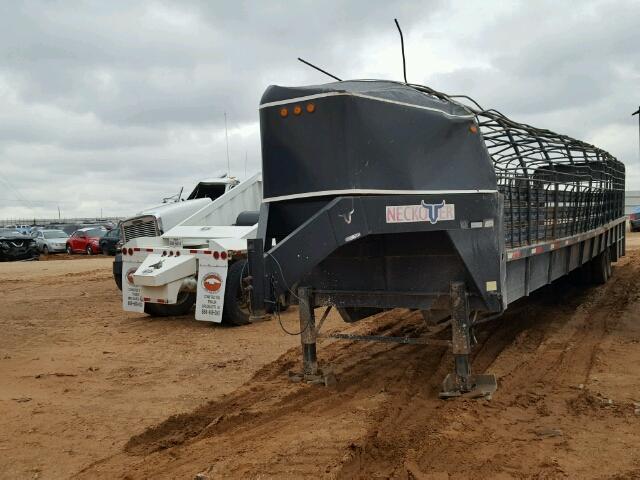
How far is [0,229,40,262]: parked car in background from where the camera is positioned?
27453 mm

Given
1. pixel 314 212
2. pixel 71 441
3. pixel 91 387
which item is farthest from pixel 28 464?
pixel 314 212

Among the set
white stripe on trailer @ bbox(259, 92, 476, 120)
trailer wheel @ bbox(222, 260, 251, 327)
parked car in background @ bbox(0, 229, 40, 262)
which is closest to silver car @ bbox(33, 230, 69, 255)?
parked car in background @ bbox(0, 229, 40, 262)

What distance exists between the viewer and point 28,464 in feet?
15.0

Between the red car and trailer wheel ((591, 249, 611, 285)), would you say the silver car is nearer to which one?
the red car

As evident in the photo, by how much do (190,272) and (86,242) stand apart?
23963mm

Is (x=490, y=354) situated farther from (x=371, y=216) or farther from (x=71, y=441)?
(x=71, y=441)

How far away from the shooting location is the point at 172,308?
1112 centimetres

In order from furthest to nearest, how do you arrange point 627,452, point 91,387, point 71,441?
point 91,387 < point 71,441 < point 627,452

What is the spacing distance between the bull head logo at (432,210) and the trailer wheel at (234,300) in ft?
15.5

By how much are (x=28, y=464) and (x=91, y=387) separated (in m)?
2.14

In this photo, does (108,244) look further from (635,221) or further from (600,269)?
(635,221)

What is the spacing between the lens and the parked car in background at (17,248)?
90.1 feet

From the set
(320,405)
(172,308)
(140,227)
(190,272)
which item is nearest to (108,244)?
(140,227)

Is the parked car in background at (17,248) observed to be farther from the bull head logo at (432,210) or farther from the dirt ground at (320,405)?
the bull head logo at (432,210)
